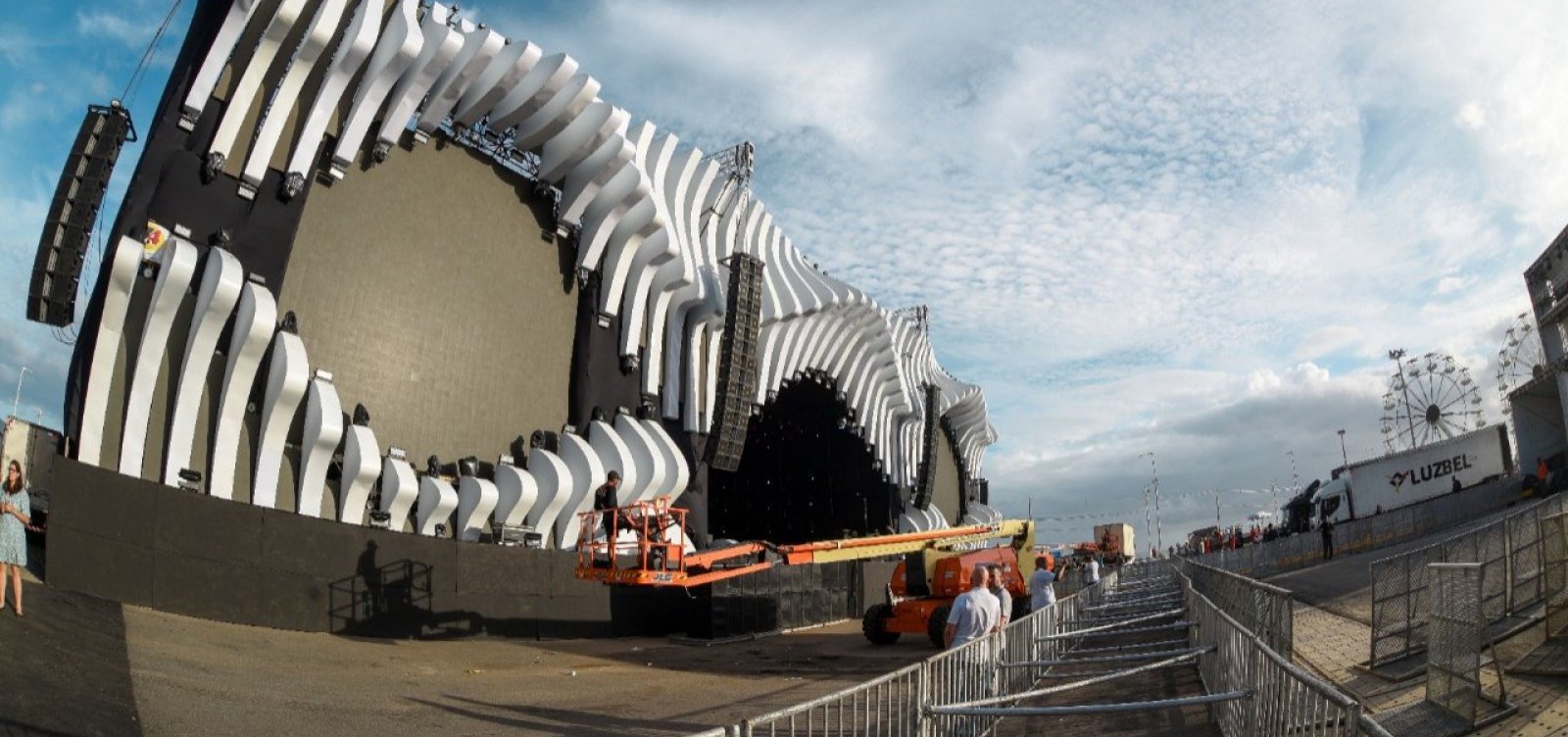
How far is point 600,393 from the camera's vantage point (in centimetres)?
2398

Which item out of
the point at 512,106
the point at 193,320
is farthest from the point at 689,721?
the point at 512,106

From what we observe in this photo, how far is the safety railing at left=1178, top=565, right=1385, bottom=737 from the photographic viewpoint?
15.8 feet

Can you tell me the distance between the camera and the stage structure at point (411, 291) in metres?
15.8

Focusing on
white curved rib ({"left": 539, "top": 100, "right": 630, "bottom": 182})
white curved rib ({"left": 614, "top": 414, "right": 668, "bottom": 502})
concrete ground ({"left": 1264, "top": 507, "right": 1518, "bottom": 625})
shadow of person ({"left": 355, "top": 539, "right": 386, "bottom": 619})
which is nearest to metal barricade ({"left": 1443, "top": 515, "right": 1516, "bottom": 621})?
concrete ground ({"left": 1264, "top": 507, "right": 1518, "bottom": 625})

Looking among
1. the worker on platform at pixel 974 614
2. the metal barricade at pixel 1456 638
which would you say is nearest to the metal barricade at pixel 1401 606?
the metal barricade at pixel 1456 638

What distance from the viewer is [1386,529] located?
37.2 meters

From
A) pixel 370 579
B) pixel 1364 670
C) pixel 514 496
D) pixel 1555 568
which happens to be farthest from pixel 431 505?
pixel 1555 568

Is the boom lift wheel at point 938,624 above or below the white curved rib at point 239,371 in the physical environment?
below

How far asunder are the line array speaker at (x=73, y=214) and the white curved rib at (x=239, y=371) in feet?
8.04

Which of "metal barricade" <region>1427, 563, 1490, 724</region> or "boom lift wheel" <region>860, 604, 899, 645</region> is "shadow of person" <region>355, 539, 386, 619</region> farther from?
"metal barricade" <region>1427, 563, 1490, 724</region>

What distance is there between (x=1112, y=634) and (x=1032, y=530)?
724 centimetres

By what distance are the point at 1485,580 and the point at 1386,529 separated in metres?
31.0

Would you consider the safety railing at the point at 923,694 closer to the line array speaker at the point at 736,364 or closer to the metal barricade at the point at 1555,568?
the metal barricade at the point at 1555,568

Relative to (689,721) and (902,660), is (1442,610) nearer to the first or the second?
(689,721)
